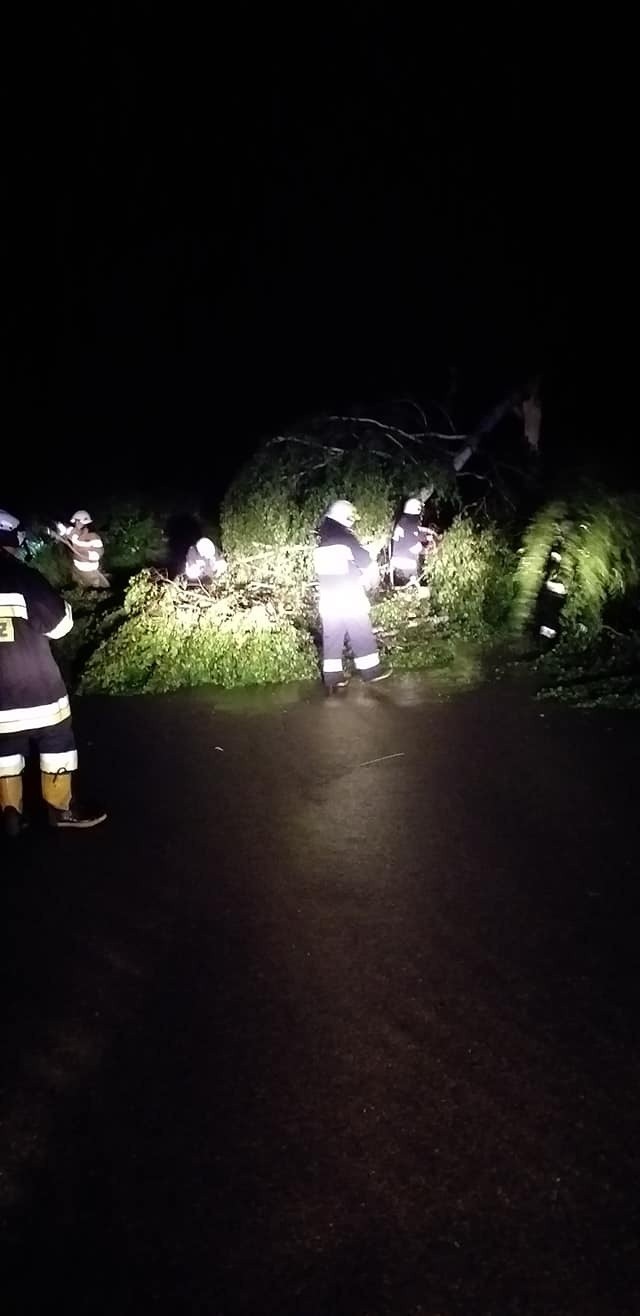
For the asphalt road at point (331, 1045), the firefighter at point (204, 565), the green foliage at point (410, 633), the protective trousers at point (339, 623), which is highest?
the firefighter at point (204, 565)

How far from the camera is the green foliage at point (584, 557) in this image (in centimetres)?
817

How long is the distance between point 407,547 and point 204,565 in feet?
6.35

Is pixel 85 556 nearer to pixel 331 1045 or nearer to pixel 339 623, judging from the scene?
pixel 339 623

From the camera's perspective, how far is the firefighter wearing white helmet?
32.3 feet

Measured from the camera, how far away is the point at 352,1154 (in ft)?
10.2

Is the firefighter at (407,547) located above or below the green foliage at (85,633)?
above

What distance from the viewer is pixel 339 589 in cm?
768

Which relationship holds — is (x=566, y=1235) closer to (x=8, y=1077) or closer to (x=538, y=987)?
(x=538, y=987)

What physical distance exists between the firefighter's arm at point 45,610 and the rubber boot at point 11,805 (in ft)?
2.59

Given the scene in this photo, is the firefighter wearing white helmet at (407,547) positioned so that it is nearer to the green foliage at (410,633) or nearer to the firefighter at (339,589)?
the green foliage at (410,633)

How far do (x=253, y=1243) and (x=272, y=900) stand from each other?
189cm

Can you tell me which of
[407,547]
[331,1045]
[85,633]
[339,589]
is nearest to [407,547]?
[407,547]

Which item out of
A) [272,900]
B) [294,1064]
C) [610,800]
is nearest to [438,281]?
[610,800]

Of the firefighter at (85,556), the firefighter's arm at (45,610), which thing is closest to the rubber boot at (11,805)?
the firefighter's arm at (45,610)
